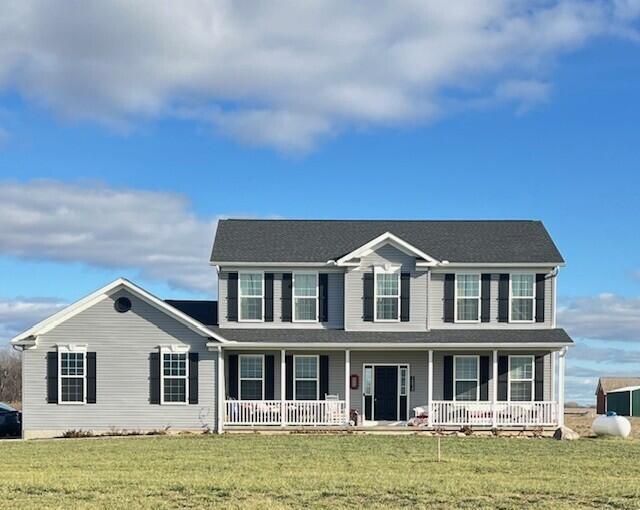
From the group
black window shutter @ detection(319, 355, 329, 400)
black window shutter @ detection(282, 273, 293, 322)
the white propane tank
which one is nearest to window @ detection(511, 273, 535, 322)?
the white propane tank

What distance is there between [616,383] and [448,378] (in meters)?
28.8

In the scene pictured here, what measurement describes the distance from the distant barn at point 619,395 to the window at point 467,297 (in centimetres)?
2536

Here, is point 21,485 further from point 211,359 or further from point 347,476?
point 211,359

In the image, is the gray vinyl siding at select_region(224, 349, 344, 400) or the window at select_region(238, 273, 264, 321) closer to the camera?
the gray vinyl siding at select_region(224, 349, 344, 400)

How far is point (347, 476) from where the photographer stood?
15367mm

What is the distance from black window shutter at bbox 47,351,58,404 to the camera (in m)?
26.8

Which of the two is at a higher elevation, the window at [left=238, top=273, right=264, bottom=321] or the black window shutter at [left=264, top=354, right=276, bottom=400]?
the window at [left=238, top=273, right=264, bottom=321]

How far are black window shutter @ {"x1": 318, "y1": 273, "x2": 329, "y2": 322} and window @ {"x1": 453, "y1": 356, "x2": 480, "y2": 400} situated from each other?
453 cm

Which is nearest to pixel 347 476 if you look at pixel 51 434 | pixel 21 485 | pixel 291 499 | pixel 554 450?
pixel 291 499

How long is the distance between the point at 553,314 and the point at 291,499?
17691 mm

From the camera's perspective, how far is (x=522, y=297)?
94.0 feet

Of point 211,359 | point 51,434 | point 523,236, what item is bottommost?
point 51,434

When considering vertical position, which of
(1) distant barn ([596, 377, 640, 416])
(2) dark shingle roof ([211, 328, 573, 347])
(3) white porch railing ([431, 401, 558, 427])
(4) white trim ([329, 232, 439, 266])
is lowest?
(1) distant barn ([596, 377, 640, 416])

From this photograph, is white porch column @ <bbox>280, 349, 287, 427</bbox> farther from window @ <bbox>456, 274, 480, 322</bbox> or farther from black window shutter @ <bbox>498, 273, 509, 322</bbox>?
black window shutter @ <bbox>498, 273, 509, 322</bbox>
